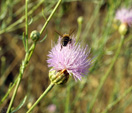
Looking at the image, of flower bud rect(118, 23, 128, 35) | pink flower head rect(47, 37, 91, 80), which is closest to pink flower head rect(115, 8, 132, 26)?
flower bud rect(118, 23, 128, 35)

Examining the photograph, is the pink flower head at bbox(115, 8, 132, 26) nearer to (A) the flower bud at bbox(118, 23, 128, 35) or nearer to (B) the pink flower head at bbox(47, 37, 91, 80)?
(A) the flower bud at bbox(118, 23, 128, 35)

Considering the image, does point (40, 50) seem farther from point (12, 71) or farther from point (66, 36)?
point (66, 36)

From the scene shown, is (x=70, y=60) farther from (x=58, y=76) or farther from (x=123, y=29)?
(x=123, y=29)

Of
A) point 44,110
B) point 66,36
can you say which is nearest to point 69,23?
point 44,110

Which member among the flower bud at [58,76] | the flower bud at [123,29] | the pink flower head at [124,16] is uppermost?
the pink flower head at [124,16]

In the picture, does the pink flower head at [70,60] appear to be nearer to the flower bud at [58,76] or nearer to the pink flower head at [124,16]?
the flower bud at [58,76]

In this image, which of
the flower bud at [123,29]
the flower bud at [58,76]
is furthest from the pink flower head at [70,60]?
the flower bud at [123,29]
